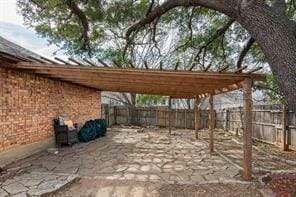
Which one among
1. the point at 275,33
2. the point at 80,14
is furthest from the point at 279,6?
the point at 80,14

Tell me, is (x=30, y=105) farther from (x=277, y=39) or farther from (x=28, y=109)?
(x=277, y=39)

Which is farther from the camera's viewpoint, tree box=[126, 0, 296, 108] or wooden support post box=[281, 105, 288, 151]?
wooden support post box=[281, 105, 288, 151]

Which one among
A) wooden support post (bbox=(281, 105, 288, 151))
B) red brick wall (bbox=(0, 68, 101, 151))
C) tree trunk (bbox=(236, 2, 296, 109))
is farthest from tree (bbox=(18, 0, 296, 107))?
wooden support post (bbox=(281, 105, 288, 151))

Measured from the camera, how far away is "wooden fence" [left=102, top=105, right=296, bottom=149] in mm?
11516

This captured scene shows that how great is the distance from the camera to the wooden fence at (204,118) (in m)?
11.5

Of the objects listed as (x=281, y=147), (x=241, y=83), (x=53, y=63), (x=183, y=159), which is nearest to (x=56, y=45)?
(x=53, y=63)

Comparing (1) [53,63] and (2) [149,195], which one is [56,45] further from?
(2) [149,195]

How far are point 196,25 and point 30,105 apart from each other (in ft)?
21.5

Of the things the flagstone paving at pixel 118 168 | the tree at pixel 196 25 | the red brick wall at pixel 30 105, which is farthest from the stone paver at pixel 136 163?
the tree at pixel 196 25

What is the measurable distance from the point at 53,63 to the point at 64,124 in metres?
3.88

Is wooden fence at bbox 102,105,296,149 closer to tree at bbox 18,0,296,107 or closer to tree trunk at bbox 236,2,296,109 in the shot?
tree at bbox 18,0,296,107

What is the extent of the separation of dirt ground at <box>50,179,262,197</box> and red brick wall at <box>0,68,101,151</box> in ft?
9.00

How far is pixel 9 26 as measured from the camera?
20922mm

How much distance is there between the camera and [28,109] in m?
8.51
